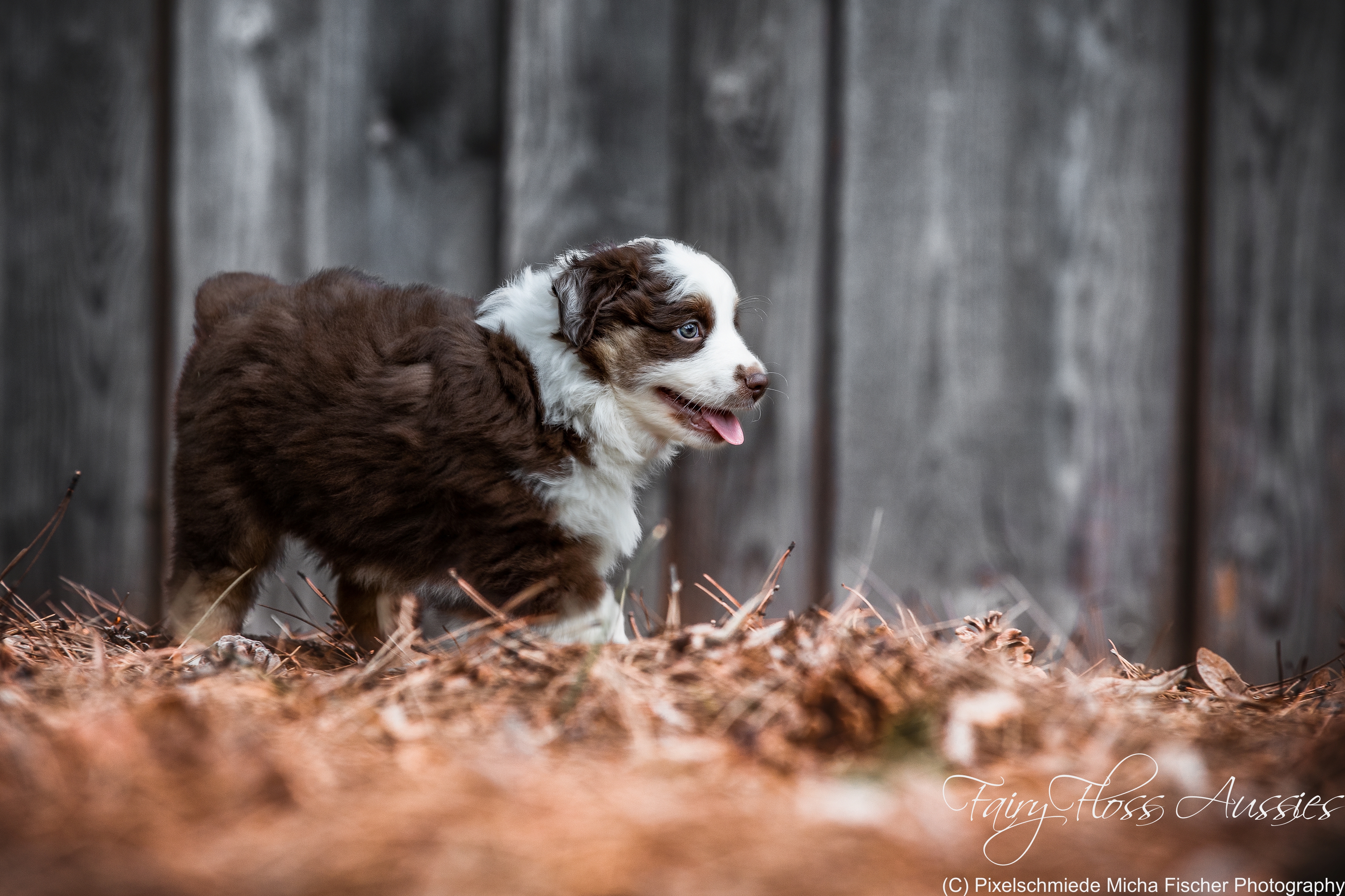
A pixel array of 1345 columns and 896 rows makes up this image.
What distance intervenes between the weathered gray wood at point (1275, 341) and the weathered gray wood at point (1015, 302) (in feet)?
0.46

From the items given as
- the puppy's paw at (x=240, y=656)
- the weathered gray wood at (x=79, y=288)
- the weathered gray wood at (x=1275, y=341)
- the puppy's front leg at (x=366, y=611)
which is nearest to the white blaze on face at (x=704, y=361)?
the puppy's front leg at (x=366, y=611)

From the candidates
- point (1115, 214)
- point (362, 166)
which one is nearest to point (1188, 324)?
point (1115, 214)

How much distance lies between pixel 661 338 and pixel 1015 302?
132 cm

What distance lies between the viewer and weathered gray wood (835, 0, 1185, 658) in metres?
3.21

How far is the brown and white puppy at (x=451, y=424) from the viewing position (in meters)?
2.45

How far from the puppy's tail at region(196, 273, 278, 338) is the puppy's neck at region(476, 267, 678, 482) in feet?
2.09

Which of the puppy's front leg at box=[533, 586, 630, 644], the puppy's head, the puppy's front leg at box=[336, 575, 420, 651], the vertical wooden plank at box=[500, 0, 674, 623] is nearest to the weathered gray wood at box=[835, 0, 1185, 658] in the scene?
the vertical wooden plank at box=[500, 0, 674, 623]

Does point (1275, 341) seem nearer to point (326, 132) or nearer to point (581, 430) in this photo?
point (581, 430)

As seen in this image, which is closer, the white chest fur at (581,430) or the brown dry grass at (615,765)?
the brown dry grass at (615,765)

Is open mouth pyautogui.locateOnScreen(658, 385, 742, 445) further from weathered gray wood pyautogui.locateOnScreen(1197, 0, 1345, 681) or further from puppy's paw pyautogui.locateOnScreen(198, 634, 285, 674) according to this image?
weathered gray wood pyautogui.locateOnScreen(1197, 0, 1345, 681)

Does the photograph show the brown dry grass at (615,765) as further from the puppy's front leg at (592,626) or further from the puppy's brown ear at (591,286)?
the puppy's brown ear at (591,286)

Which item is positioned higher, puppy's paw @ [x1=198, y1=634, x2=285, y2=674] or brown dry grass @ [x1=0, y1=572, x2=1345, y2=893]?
brown dry grass @ [x1=0, y1=572, x2=1345, y2=893]

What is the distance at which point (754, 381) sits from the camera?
103 inches

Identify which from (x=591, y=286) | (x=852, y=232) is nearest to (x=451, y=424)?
(x=591, y=286)
